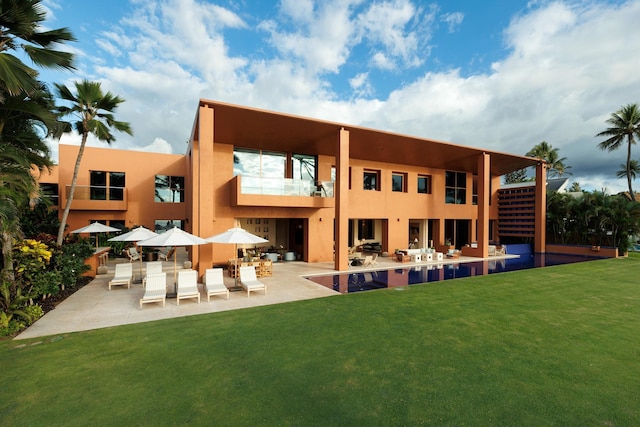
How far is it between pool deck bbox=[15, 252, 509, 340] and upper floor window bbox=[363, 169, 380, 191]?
1011cm

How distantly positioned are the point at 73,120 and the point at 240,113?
7.69 meters

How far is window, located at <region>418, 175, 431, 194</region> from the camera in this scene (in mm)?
22266

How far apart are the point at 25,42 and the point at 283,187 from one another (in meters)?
9.62

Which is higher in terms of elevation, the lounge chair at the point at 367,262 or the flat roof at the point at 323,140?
the flat roof at the point at 323,140

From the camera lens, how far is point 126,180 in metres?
20.0

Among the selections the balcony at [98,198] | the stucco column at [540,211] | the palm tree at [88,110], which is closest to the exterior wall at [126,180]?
the balcony at [98,198]

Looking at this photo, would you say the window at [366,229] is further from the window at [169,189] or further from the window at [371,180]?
the window at [169,189]

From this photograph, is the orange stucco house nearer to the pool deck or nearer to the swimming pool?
the swimming pool

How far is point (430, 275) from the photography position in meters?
13.2

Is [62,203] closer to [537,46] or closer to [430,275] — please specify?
[430,275]

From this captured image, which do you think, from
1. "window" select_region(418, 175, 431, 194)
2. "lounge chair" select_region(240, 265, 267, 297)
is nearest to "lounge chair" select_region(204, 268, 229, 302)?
"lounge chair" select_region(240, 265, 267, 297)

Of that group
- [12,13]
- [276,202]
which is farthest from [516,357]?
[12,13]

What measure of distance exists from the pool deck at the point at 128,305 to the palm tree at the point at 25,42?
17.5 feet

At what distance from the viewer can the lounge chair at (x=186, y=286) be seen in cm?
852
